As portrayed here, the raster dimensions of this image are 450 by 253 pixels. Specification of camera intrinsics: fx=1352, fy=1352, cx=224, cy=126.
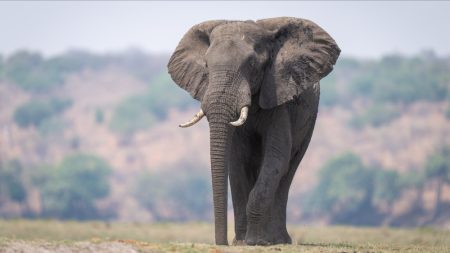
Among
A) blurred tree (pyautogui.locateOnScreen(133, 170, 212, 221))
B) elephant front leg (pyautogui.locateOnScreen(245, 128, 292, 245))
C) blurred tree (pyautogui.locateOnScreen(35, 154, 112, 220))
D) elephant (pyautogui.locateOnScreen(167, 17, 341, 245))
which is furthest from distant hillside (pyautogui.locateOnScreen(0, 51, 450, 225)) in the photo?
elephant front leg (pyautogui.locateOnScreen(245, 128, 292, 245))

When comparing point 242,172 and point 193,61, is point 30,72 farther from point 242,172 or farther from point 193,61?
point 193,61

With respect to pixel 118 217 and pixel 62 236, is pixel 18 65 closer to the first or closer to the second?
pixel 118 217

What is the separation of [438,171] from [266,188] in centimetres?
8918

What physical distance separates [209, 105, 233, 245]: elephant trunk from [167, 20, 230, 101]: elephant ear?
2.70 feet

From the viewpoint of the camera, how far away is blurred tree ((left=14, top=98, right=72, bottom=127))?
145750mm

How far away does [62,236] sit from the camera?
→ 35.1 m

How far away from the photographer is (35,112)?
484 feet

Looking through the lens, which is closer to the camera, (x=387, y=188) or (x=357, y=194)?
(x=357, y=194)

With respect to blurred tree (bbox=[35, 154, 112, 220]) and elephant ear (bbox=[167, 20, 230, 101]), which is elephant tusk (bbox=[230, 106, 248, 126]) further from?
blurred tree (bbox=[35, 154, 112, 220])

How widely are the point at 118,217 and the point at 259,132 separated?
3688 inches

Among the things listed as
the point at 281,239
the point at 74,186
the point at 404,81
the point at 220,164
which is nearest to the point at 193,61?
the point at 220,164

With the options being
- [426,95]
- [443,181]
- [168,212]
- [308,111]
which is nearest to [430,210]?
[443,181]

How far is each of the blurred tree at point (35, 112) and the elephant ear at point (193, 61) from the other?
127 m

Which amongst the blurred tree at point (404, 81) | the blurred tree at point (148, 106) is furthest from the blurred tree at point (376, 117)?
the blurred tree at point (148, 106)
